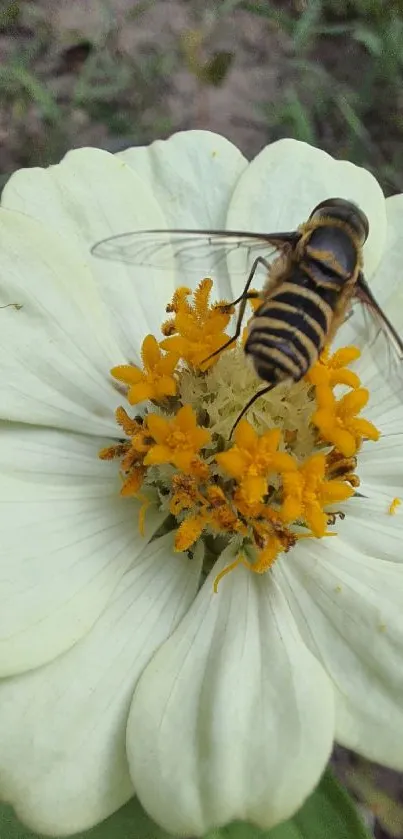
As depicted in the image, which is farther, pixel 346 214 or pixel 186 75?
pixel 186 75

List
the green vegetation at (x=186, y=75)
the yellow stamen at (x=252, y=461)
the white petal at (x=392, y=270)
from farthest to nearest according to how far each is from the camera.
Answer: the green vegetation at (x=186, y=75) → the white petal at (x=392, y=270) → the yellow stamen at (x=252, y=461)

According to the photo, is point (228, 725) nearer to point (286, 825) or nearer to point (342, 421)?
point (286, 825)

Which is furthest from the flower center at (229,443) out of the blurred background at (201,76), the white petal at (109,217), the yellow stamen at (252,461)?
the blurred background at (201,76)

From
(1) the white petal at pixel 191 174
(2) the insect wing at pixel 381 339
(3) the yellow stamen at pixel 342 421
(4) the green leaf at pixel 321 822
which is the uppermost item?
(1) the white petal at pixel 191 174

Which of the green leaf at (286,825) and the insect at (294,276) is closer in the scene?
the insect at (294,276)

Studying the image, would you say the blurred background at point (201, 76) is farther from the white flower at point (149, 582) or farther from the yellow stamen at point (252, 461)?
the yellow stamen at point (252, 461)

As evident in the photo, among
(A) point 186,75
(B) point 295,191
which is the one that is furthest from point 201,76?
(B) point 295,191

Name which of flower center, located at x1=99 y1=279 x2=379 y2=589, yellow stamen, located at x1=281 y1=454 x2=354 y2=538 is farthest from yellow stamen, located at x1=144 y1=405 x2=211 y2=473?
yellow stamen, located at x1=281 y1=454 x2=354 y2=538

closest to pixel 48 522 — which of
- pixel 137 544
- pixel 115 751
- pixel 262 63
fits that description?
pixel 137 544

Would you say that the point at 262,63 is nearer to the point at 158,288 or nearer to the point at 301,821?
the point at 158,288
